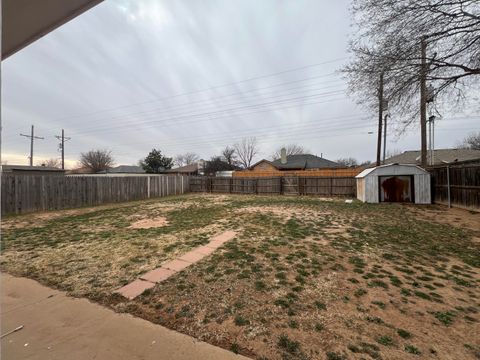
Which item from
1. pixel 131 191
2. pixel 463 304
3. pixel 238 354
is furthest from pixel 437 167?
pixel 131 191

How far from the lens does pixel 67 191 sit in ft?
38.8

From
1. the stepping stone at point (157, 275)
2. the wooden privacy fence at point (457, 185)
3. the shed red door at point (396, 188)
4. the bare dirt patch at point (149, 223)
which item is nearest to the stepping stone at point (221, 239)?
the stepping stone at point (157, 275)

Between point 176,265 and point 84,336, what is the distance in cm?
171

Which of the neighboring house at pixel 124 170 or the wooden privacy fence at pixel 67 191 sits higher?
the neighboring house at pixel 124 170

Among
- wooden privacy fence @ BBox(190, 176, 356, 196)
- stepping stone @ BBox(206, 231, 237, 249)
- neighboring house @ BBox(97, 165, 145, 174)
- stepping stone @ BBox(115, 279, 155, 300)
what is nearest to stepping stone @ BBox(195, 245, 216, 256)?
stepping stone @ BBox(206, 231, 237, 249)

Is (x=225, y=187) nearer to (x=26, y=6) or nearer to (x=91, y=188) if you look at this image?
(x=91, y=188)

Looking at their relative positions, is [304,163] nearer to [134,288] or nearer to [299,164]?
[299,164]

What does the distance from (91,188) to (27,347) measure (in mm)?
12002

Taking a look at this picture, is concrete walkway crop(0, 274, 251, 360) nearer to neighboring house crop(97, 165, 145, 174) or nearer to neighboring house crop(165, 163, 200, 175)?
neighboring house crop(97, 165, 145, 174)

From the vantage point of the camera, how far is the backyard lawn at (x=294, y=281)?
248cm

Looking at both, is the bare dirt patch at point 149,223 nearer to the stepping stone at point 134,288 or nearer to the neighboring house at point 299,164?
the stepping stone at point 134,288

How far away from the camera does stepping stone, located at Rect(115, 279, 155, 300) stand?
3275 millimetres

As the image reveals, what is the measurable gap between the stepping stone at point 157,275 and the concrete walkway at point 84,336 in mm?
761

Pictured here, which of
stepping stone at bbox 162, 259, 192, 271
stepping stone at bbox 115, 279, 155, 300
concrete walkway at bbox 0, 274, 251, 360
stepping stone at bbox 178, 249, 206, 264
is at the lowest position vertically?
concrete walkway at bbox 0, 274, 251, 360
